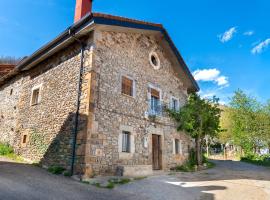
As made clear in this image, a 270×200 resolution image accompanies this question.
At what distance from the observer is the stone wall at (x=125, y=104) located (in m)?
7.95

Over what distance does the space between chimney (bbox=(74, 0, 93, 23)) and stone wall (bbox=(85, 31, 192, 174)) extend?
1.98 m

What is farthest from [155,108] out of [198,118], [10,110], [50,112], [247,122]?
[247,122]

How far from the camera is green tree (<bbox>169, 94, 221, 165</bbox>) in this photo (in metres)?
12.3

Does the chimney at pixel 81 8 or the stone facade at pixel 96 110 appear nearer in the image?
the stone facade at pixel 96 110

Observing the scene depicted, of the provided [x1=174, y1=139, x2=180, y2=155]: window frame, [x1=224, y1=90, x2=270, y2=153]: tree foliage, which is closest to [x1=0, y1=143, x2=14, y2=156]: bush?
[x1=174, y1=139, x2=180, y2=155]: window frame

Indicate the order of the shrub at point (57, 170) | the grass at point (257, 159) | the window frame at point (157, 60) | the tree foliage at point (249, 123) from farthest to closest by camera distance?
the tree foliage at point (249, 123) < the grass at point (257, 159) < the window frame at point (157, 60) < the shrub at point (57, 170)

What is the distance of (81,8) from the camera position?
1022 centimetres

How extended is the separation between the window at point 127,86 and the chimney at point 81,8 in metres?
3.47

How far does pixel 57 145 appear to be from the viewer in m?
8.35

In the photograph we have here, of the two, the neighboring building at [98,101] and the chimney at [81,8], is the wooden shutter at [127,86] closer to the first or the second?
the neighboring building at [98,101]

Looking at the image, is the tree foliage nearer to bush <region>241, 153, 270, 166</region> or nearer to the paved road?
bush <region>241, 153, 270, 166</region>

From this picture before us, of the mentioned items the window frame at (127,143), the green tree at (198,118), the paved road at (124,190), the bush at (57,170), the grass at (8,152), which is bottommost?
the paved road at (124,190)

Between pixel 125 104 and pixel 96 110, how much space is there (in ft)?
5.36

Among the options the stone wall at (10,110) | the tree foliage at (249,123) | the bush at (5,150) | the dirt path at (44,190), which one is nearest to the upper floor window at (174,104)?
the dirt path at (44,190)
